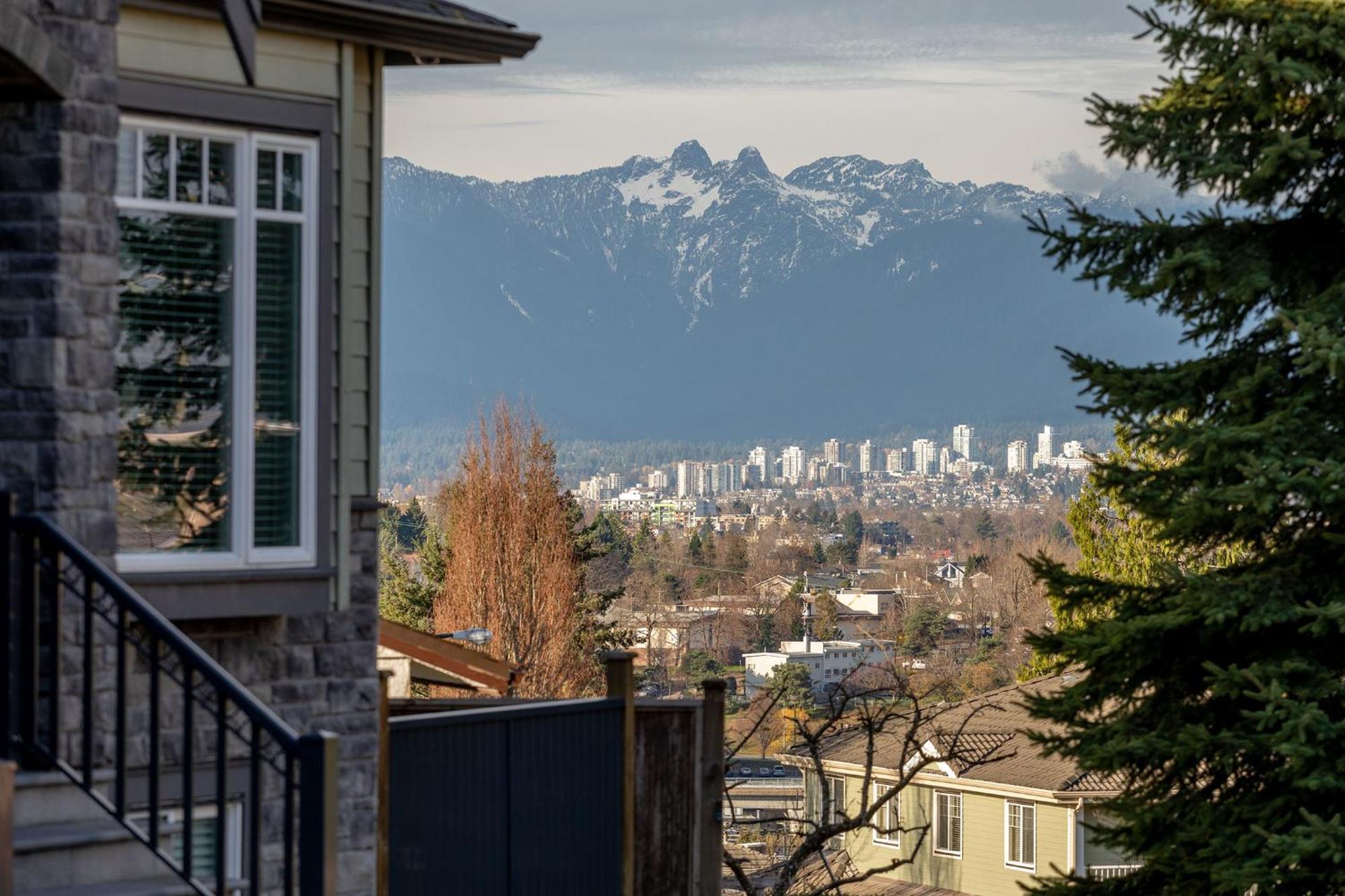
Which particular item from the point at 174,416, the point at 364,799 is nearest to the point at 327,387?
the point at 174,416

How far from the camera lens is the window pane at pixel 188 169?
309 inches

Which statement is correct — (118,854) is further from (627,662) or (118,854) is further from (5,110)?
(627,662)

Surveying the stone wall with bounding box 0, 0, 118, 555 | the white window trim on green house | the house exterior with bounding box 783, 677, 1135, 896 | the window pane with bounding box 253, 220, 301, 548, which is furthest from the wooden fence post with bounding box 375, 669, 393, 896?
the white window trim on green house

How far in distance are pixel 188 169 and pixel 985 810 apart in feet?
72.8

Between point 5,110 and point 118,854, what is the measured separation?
2727mm

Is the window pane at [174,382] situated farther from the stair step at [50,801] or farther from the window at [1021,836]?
the window at [1021,836]

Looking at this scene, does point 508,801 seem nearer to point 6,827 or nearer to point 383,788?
point 383,788

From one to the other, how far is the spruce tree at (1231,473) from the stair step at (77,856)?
550cm

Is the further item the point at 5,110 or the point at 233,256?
the point at 233,256

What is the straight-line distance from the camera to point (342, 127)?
8328mm

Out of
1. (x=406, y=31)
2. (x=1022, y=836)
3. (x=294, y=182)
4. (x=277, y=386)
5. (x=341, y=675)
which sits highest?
(x=406, y=31)

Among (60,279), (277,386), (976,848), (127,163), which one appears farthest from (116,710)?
(976,848)

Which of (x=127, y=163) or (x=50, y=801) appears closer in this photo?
(x=50, y=801)

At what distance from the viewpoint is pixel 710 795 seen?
9.77 metres
